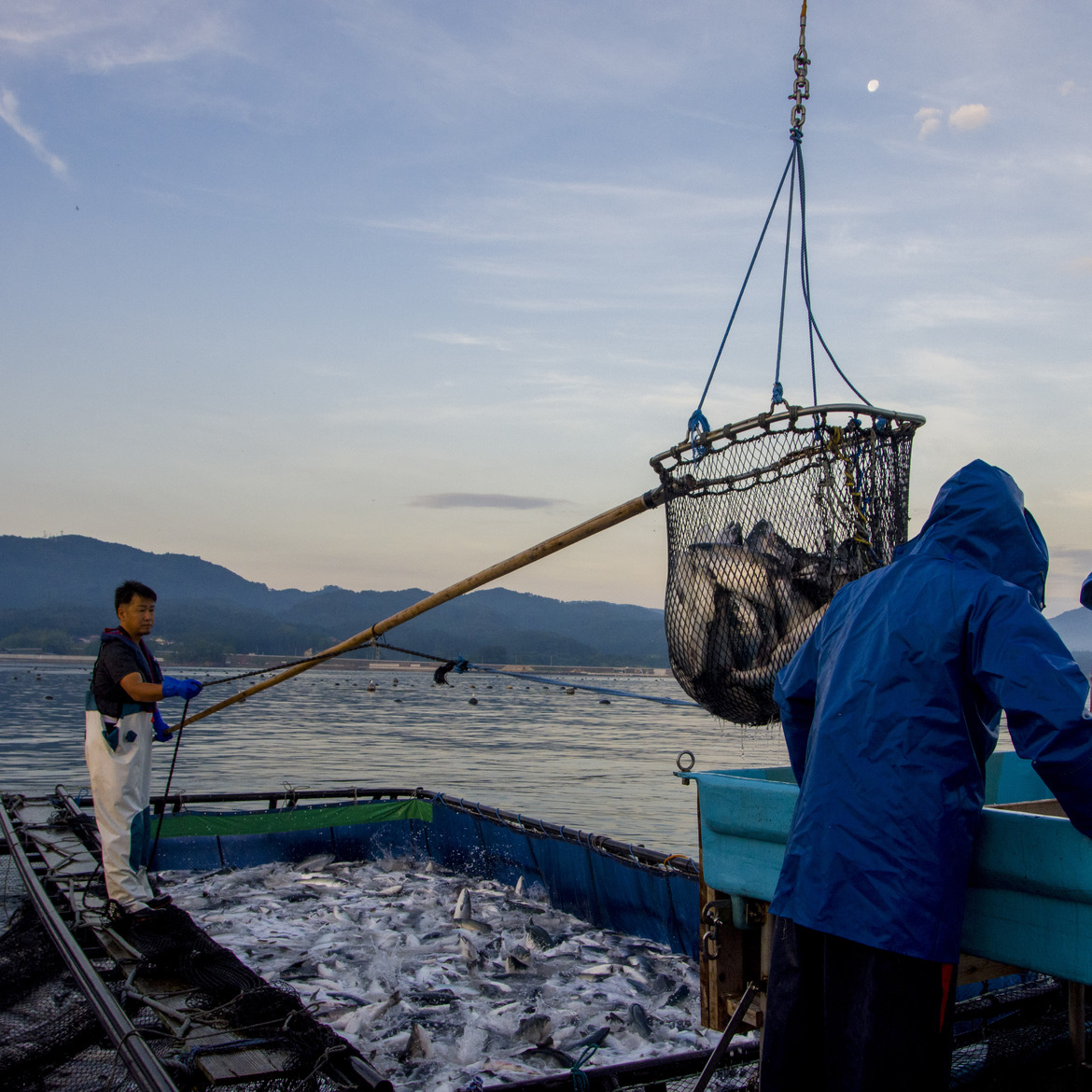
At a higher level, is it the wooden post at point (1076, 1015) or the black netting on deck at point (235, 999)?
the wooden post at point (1076, 1015)

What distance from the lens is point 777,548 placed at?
496cm

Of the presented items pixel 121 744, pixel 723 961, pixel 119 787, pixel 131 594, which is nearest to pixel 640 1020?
pixel 723 961

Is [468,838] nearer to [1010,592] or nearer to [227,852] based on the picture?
[227,852]

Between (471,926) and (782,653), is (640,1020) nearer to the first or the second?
(471,926)

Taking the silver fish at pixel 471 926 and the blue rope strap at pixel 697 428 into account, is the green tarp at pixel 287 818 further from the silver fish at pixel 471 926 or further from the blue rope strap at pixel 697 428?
the blue rope strap at pixel 697 428

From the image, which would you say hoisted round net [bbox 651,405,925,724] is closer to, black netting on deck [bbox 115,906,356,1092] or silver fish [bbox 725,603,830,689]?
silver fish [bbox 725,603,830,689]

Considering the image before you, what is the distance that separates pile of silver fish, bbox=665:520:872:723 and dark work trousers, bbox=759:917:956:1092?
1812mm

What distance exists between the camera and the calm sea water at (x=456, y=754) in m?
25.3

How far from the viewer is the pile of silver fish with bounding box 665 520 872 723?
4754 mm

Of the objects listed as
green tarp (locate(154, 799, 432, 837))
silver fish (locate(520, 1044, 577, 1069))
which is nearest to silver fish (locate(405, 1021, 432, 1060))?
silver fish (locate(520, 1044, 577, 1069))

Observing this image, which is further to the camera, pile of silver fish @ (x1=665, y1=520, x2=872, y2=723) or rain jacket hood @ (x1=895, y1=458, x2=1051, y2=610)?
pile of silver fish @ (x1=665, y1=520, x2=872, y2=723)

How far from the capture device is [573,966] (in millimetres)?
7609

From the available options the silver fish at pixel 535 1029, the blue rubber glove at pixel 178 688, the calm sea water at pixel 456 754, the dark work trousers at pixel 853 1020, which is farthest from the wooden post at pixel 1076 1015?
the blue rubber glove at pixel 178 688

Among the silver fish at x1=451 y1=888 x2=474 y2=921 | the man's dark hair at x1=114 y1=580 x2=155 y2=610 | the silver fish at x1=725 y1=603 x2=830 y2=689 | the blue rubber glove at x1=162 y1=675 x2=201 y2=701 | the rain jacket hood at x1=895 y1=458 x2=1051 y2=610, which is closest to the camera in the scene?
the rain jacket hood at x1=895 y1=458 x2=1051 y2=610
